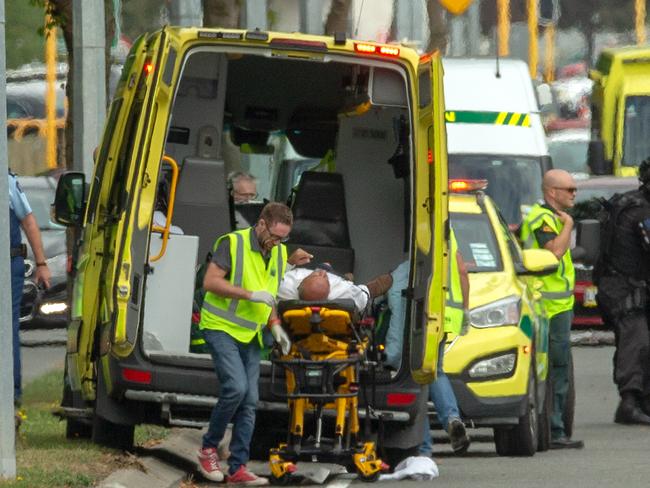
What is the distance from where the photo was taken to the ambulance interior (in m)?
12.2

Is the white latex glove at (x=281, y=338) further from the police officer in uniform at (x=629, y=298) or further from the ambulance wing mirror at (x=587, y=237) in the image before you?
the police officer in uniform at (x=629, y=298)

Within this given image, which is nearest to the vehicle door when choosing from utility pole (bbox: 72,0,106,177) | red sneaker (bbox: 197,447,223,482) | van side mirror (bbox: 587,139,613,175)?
red sneaker (bbox: 197,447,223,482)

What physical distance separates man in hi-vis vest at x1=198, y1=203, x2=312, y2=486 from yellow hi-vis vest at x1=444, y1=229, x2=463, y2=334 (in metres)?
1.41

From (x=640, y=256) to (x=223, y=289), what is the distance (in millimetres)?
5228

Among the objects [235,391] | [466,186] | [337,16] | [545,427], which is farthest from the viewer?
[337,16]

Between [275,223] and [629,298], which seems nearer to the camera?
[275,223]

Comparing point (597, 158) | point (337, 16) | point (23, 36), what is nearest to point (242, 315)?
point (337, 16)

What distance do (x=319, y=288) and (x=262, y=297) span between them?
1.06 feet

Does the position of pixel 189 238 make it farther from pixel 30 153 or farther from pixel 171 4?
pixel 30 153

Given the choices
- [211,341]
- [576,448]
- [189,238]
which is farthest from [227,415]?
[576,448]

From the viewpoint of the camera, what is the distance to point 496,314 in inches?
531

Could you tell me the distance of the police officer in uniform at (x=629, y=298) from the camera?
15.9m

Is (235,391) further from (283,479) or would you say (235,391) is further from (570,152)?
(570,152)

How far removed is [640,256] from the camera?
16.1 meters
